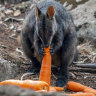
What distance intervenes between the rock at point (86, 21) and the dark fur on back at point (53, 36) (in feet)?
8.74

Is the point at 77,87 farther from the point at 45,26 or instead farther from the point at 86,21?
the point at 86,21

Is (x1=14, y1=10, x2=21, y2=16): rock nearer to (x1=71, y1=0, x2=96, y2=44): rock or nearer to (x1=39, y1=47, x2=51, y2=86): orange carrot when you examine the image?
(x1=71, y1=0, x2=96, y2=44): rock

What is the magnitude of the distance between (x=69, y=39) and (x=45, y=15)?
4.10ft

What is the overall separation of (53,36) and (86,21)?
160 inches

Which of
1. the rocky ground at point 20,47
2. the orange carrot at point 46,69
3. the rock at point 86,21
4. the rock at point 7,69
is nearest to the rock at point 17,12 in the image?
the rocky ground at point 20,47

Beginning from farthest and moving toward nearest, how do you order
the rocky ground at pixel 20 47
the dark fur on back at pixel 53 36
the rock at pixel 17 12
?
the rock at pixel 17 12, the rocky ground at pixel 20 47, the dark fur on back at pixel 53 36

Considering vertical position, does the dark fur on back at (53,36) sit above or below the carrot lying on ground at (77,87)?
above

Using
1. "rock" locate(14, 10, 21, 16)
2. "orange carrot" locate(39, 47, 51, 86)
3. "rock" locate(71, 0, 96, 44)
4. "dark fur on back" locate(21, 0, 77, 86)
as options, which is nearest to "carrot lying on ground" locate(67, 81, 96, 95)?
"dark fur on back" locate(21, 0, 77, 86)

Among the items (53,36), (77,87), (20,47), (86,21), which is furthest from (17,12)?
(77,87)

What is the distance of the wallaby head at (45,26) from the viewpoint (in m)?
4.23

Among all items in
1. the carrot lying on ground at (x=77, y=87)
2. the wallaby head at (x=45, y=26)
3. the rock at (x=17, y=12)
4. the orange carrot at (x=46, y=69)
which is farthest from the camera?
the rock at (x=17, y=12)

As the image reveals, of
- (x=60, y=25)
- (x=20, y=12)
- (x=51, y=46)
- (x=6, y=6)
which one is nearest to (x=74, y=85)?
(x=51, y=46)

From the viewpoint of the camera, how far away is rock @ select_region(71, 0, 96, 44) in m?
8.23

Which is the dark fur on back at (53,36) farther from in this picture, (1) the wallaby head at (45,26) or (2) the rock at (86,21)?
(2) the rock at (86,21)
